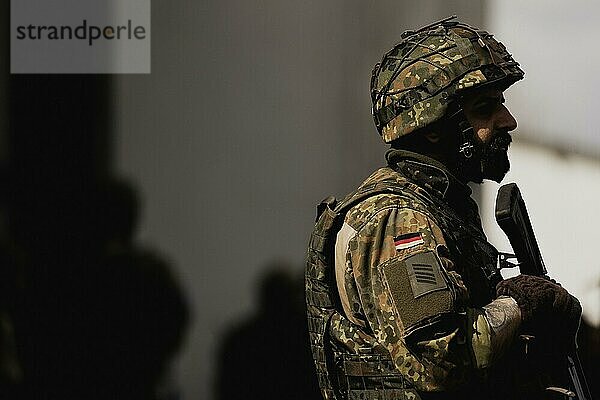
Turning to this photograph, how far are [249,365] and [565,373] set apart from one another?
4.37 ft

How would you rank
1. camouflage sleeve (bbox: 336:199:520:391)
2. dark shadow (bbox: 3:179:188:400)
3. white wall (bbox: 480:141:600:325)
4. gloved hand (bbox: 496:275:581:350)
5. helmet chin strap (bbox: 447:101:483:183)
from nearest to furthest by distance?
camouflage sleeve (bbox: 336:199:520:391)
gloved hand (bbox: 496:275:581:350)
helmet chin strap (bbox: 447:101:483:183)
white wall (bbox: 480:141:600:325)
dark shadow (bbox: 3:179:188:400)

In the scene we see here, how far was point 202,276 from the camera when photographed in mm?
3201

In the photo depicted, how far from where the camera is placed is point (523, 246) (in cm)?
201

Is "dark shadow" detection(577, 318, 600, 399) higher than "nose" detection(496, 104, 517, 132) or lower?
lower

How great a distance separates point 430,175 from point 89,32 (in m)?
1.54

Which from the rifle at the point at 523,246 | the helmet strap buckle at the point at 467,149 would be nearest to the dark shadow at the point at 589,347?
the rifle at the point at 523,246

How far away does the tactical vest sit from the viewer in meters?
1.88

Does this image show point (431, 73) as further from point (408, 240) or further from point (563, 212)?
point (563, 212)

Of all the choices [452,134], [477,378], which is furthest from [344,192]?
[477,378]

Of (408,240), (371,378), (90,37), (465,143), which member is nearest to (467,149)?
(465,143)

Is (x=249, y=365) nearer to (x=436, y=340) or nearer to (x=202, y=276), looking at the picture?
(x=202, y=276)

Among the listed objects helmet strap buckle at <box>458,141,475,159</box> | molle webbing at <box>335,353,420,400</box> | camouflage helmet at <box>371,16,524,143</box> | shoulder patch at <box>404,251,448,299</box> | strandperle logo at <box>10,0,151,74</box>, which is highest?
strandperle logo at <box>10,0,151,74</box>

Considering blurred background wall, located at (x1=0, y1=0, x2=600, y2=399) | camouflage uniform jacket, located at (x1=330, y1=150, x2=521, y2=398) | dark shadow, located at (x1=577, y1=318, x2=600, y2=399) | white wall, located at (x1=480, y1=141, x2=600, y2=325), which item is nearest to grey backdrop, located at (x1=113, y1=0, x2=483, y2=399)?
blurred background wall, located at (x1=0, y1=0, x2=600, y2=399)

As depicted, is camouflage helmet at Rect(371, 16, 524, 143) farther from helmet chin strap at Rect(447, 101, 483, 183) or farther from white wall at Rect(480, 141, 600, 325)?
white wall at Rect(480, 141, 600, 325)
